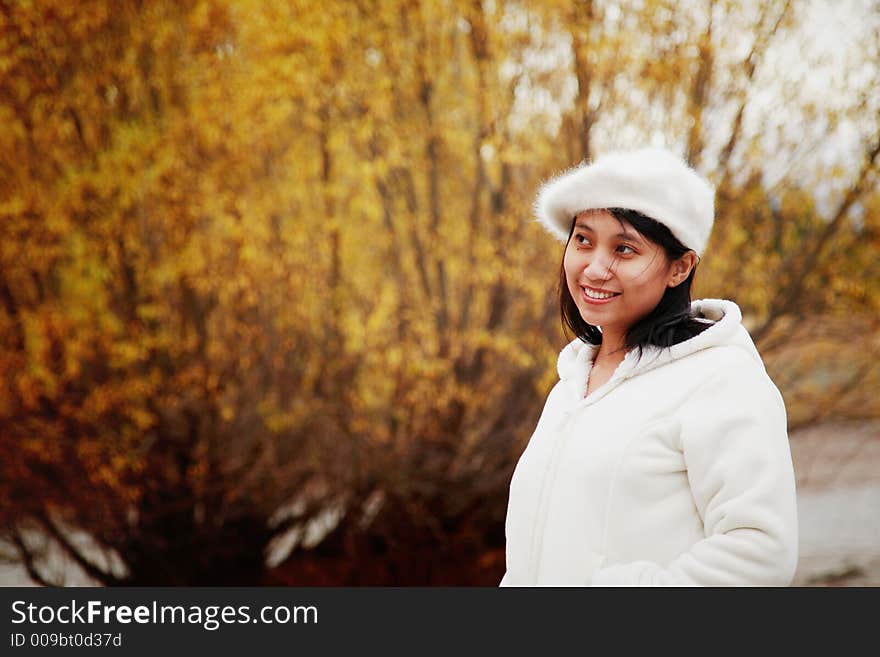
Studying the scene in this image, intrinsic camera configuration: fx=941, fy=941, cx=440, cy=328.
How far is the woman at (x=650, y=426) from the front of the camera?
126 cm

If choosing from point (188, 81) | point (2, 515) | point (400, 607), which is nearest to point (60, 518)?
point (2, 515)

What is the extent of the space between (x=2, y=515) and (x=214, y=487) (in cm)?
114

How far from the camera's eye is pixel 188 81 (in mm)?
5328

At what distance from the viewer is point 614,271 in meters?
1.43

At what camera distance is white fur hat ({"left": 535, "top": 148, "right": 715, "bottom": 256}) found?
1.43 m

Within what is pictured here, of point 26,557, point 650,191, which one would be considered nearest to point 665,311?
point 650,191

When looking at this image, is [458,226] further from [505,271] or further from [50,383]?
[50,383]

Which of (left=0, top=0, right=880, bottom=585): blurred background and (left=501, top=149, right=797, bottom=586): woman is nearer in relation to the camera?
(left=501, top=149, right=797, bottom=586): woman

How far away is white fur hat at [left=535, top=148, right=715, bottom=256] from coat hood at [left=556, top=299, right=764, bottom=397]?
0.10 metres

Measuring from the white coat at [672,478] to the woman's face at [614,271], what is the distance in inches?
3.0

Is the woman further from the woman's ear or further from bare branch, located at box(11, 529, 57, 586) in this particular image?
bare branch, located at box(11, 529, 57, 586)

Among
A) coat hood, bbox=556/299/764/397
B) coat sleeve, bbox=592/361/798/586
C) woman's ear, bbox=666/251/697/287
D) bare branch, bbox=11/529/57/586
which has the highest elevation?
bare branch, bbox=11/529/57/586

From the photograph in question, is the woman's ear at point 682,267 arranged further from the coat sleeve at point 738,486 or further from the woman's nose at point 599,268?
the coat sleeve at point 738,486

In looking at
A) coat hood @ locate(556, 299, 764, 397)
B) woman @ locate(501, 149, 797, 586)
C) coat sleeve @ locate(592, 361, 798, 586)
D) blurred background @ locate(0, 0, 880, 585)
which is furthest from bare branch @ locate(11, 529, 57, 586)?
coat sleeve @ locate(592, 361, 798, 586)
